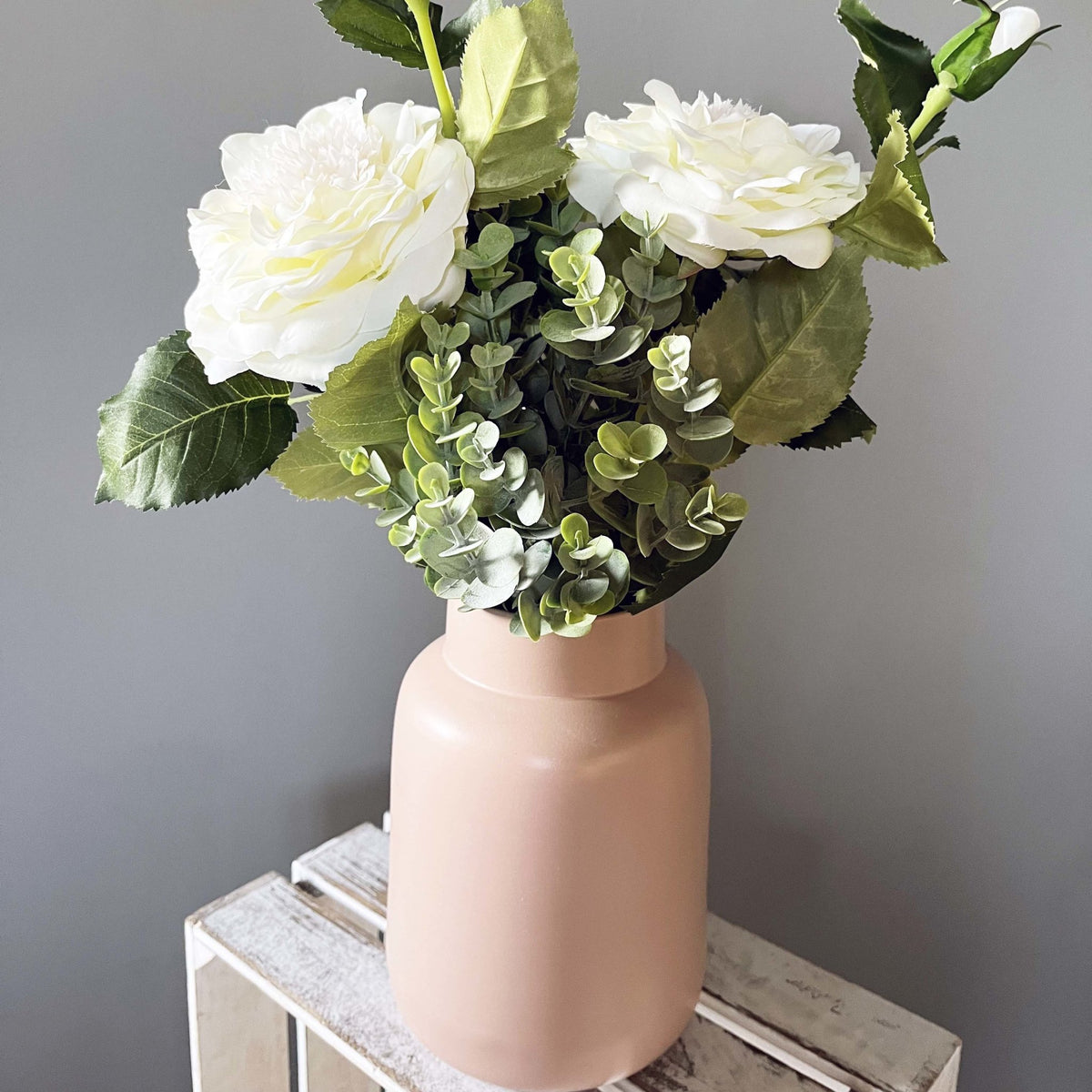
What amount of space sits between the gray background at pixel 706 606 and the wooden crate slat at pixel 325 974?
240 millimetres

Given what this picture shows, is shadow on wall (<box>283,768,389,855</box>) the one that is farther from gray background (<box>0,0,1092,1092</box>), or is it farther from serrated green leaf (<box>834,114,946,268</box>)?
serrated green leaf (<box>834,114,946,268</box>)

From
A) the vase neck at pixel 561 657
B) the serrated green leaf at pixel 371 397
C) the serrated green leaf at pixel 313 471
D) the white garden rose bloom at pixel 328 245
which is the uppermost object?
the white garden rose bloom at pixel 328 245

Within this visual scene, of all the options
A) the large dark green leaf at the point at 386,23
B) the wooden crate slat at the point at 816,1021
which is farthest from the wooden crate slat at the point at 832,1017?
the large dark green leaf at the point at 386,23

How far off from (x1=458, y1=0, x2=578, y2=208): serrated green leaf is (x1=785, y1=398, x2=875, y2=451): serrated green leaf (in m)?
0.20

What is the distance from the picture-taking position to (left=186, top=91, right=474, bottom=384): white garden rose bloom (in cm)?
41

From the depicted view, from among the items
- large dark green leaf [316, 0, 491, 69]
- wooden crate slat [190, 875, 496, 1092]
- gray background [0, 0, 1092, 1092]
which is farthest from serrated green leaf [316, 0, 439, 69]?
wooden crate slat [190, 875, 496, 1092]

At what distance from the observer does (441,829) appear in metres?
0.56

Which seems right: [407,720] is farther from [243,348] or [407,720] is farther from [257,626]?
[257,626]

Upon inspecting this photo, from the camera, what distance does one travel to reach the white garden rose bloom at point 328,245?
411 millimetres

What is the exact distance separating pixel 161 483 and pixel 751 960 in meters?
0.57

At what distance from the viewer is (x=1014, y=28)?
417 millimetres

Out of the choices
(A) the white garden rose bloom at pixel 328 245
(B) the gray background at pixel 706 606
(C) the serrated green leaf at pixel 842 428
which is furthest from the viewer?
(B) the gray background at pixel 706 606

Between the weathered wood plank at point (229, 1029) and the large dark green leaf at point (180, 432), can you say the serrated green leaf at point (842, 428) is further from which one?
the weathered wood plank at point (229, 1029)

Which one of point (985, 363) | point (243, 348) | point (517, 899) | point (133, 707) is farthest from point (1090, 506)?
point (133, 707)
